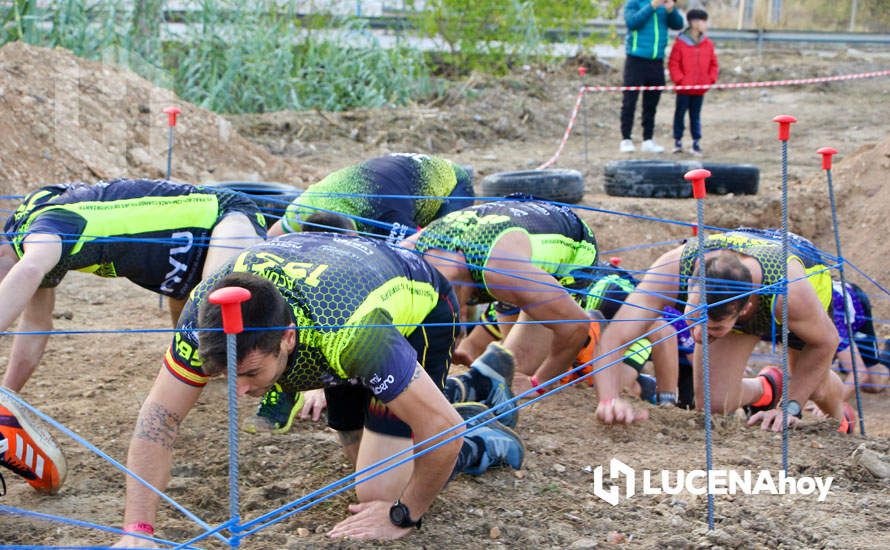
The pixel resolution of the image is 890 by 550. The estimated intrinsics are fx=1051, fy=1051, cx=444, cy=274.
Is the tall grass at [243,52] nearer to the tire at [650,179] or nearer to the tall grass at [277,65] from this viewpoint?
the tall grass at [277,65]

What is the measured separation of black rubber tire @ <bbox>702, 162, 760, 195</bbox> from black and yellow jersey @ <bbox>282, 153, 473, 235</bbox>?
384cm

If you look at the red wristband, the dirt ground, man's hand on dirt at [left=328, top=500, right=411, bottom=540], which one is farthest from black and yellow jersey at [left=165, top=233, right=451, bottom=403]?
the dirt ground

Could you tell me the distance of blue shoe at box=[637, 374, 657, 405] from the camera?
19.4ft

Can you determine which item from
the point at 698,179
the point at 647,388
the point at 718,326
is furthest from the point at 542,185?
the point at 698,179

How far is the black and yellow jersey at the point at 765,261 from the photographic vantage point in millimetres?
4824

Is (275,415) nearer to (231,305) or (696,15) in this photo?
(231,305)

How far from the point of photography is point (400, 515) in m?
3.56

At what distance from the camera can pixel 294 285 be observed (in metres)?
3.10


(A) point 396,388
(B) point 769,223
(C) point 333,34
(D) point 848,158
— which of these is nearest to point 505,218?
(A) point 396,388

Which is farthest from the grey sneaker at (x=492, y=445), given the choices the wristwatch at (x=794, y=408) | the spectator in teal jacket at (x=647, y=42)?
the spectator in teal jacket at (x=647, y=42)

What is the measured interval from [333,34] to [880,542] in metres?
11.3

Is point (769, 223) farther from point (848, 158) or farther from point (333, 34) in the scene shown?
point (333, 34)

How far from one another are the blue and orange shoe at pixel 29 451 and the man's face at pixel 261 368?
1.21 m

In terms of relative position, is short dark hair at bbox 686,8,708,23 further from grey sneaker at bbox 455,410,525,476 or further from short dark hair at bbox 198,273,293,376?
short dark hair at bbox 198,273,293,376
